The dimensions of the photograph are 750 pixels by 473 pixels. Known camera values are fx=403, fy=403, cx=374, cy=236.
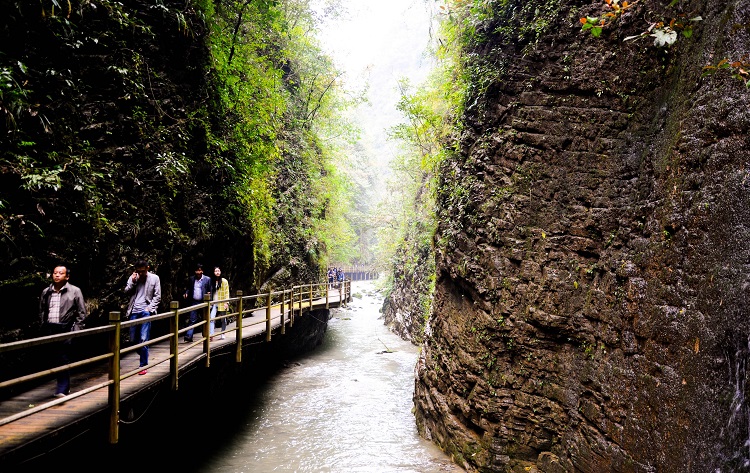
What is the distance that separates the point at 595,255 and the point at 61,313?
27.1 ft

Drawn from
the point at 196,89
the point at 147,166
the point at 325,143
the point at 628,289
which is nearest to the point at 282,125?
the point at 325,143

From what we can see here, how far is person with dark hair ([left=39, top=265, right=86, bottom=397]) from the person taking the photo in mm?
4809

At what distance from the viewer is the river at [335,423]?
8.77 meters

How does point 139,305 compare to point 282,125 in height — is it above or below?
below

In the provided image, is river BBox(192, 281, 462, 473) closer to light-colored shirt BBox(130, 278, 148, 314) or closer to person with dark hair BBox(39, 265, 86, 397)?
light-colored shirt BBox(130, 278, 148, 314)

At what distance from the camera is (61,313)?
192 inches

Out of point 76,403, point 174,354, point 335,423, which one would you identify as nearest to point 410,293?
point 335,423

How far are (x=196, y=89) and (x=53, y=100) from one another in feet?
13.0

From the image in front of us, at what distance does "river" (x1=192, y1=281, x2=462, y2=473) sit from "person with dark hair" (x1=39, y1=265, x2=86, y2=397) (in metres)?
4.62

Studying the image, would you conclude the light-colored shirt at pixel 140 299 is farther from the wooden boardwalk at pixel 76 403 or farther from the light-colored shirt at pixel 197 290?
the light-colored shirt at pixel 197 290

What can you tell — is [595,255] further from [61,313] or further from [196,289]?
[61,313]

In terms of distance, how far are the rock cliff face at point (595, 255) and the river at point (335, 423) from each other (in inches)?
44.8

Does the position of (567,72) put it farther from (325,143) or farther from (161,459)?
(325,143)

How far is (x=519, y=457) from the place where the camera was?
754 centimetres
